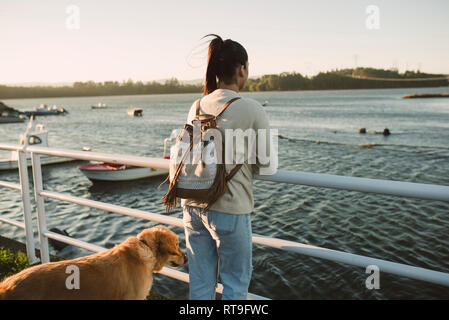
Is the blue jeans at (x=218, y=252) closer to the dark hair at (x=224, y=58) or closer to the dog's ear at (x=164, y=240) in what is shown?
the dog's ear at (x=164, y=240)

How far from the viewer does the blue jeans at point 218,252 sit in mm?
2039

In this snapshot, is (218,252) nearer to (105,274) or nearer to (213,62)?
(105,274)

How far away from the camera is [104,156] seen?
113 inches

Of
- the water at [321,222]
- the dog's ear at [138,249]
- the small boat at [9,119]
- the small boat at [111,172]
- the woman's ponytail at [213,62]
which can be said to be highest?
the woman's ponytail at [213,62]

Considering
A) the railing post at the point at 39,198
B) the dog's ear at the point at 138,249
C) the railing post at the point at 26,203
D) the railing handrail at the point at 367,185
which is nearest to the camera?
the railing handrail at the point at 367,185

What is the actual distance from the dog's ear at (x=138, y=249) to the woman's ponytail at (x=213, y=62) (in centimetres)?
120

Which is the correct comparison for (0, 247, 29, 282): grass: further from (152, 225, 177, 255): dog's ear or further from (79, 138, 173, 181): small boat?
(79, 138, 173, 181): small boat

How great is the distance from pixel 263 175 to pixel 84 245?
201 centimetres

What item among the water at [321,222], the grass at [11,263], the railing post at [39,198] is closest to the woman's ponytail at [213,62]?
the railing post at [39,198]

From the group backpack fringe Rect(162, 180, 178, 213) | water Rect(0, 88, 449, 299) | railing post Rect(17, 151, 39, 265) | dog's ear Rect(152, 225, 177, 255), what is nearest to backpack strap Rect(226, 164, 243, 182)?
backpack fringe Rect(162, 180, 178, 213)

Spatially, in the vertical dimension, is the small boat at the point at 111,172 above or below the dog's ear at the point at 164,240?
below

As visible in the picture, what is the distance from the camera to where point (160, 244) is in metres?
2.58

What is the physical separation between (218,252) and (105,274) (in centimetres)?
76

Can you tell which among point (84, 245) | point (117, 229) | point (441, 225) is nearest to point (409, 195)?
point (84, 245)
